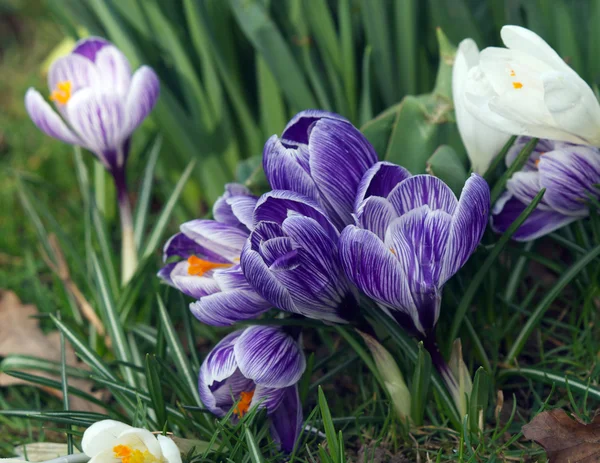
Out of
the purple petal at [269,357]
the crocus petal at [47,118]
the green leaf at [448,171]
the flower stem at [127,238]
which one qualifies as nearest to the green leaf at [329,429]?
the purple petal at [269,357]

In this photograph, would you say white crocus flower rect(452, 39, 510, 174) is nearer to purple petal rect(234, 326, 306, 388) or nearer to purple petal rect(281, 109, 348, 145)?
purple petal rect(281, 109, 348, 145)

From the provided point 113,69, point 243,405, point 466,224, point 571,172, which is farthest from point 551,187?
point 113,69

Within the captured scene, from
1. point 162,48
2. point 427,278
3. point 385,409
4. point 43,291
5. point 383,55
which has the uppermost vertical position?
point 162,48

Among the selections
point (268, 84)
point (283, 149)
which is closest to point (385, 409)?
point (283, 149)

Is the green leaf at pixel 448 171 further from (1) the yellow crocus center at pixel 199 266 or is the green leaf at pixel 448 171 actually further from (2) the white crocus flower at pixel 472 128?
(1) the yellow crocus center at pixel 199 266

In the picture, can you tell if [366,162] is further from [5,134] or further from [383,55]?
[5,134]
